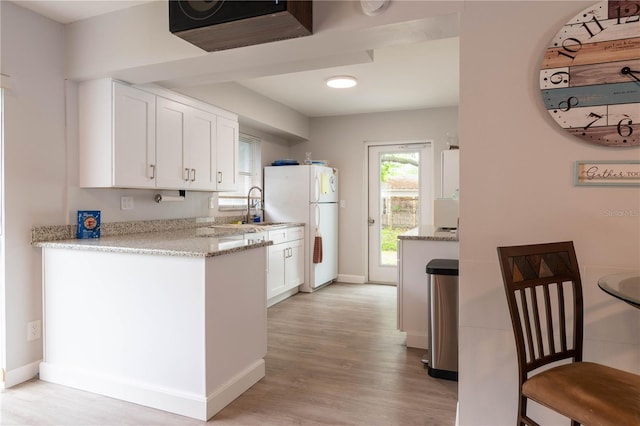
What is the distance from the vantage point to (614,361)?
1.67 meters

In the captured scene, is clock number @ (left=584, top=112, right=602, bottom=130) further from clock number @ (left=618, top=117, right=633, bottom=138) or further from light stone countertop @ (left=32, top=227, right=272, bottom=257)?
light stone countertop @ (left=32, top=227, right=272, bottom=257)

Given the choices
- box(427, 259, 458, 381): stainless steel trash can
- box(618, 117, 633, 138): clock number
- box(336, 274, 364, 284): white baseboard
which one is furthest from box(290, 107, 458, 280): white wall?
box(618, 117, 633, 138): clock number

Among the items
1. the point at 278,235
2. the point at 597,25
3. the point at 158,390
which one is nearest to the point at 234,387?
the point at 158,390

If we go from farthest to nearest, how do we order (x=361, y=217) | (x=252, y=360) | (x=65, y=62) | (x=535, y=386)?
1. (x=361, y=217)
2. (x=65, y=62)
3. (x=252, y=360)
4. (x=535, y=386)

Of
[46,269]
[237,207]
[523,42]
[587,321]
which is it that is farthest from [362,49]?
[237,207]

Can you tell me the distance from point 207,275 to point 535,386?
5.18 feet

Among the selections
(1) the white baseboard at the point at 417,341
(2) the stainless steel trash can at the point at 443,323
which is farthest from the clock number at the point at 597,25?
(1) the white baseboard at the point at 417,341

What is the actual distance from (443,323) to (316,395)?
982mm

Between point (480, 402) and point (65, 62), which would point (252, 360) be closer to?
point (480, 402)

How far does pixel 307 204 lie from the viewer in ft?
16.4

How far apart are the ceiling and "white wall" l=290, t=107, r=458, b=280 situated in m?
0.18

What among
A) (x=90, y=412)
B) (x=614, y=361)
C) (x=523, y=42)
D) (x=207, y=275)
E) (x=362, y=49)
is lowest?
(x=90, y=412)

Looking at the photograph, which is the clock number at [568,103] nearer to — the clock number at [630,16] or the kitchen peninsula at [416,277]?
the clock number at [630,16]

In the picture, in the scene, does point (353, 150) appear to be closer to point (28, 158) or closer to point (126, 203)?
point (126, 203)
